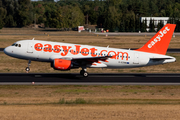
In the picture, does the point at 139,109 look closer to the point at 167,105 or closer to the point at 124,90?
the point at 167,105

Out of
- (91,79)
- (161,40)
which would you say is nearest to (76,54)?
(91,79)

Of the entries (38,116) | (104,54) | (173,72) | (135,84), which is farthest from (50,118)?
(173,72)

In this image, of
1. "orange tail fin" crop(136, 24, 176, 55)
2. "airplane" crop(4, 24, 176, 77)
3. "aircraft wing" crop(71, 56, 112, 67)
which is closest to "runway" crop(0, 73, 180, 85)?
"airplane" crop(4, 24, 176, 77)

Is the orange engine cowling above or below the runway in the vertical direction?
above

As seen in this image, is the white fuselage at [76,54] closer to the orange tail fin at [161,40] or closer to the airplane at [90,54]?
the airplane at [90,54]

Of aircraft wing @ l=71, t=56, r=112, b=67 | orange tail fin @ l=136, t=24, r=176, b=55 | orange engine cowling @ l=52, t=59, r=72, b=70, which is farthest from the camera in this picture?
orange tail fin @ l=136, t=24, r=176, b=55

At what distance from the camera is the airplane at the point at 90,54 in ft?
129

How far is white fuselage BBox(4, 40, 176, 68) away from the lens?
39500 mm

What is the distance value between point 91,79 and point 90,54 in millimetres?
3638

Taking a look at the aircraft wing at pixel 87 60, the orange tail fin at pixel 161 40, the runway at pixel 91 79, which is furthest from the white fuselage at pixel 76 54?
the runway at pixel 91 79

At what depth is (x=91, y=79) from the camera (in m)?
39.0

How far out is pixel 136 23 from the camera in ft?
559

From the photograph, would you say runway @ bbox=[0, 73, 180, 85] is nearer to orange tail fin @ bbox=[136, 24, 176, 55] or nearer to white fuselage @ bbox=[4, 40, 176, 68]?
white fuselage @ bbox=[4, 40, 176, 68]

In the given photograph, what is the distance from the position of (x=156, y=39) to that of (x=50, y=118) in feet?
80.1
